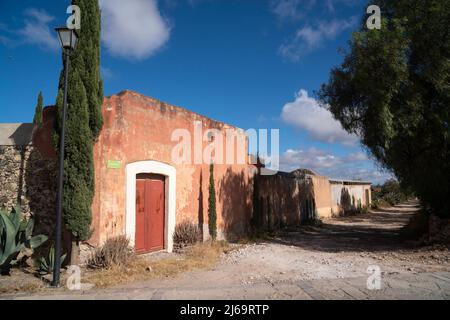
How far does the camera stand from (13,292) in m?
5.94

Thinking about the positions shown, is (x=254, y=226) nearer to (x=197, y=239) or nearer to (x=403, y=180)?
(x=197, y=239)

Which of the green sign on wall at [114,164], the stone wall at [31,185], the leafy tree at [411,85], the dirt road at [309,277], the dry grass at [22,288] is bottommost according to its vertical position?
the dirt road at [309,277]

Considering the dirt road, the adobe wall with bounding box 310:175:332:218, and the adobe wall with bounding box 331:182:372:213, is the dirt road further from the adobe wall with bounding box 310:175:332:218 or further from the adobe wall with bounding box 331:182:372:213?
the adobe wall with bounding box 331:182:372:213

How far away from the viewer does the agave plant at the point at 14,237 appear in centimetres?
675

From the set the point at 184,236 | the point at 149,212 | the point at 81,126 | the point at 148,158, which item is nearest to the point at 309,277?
the point at 184,236

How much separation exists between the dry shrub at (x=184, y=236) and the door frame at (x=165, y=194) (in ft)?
0.50

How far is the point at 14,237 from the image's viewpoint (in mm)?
6832

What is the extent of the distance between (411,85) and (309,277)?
255 inches

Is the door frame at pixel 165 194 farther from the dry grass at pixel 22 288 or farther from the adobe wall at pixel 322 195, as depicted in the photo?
the adobe wall at pixel 322 195

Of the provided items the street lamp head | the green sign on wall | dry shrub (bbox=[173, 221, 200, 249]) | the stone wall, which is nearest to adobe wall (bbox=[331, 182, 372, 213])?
dry shrub (bbox=[173, 221, 200, 249])

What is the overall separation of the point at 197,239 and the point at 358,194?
91.0 feet

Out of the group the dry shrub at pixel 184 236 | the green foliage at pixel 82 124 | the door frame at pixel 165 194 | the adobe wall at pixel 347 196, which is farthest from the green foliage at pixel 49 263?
the adobe wall at pixel 347 196

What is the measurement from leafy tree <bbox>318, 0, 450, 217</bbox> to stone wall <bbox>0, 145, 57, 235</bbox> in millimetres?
8652
